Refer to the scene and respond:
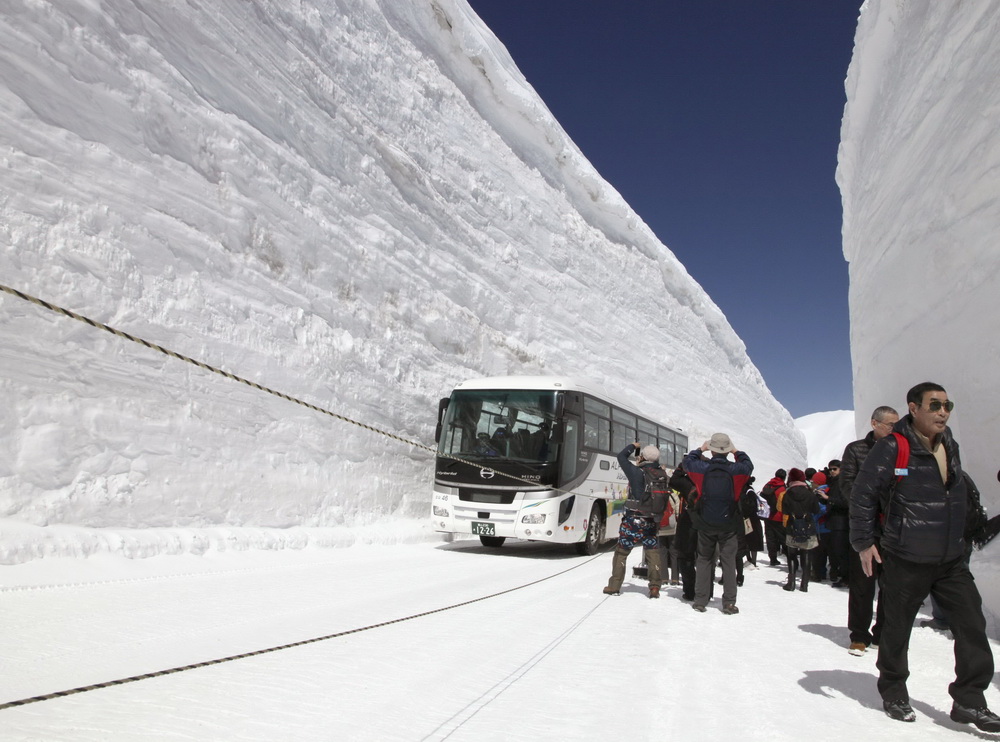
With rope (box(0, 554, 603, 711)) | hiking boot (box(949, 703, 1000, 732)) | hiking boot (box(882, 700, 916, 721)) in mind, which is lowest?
rope (box(0, 554, 603, 711))

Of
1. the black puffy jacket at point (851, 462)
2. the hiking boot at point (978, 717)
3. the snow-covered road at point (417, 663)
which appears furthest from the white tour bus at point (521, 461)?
the hiking boot at point (978, 717)

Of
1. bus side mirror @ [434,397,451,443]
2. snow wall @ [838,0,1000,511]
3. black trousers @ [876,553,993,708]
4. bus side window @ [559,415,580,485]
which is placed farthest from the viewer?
bus side mirror @ [434,397,451,443]

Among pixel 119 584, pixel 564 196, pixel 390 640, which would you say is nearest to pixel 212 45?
pixel 119 584

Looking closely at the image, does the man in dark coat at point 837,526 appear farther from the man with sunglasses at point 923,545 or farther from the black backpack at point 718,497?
the man with sunglasses at point 923,545

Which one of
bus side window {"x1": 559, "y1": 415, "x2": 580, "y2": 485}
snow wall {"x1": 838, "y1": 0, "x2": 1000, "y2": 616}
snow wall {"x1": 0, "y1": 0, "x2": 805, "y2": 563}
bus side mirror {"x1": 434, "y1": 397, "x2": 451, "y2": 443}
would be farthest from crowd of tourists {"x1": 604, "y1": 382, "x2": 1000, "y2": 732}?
snow wall {"x1": 0, "y1": 0, "x2": 805, "y2": 563}

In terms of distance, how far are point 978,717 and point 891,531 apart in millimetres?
872

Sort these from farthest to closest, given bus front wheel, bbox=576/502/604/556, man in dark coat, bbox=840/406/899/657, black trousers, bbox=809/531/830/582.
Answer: bus front wheel, bbox=576/502/604/556 < black trousers, bbox=809/531/830/582 < man in dark coat, bbox=840/406/899/657

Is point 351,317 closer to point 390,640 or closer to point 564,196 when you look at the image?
point 390,640

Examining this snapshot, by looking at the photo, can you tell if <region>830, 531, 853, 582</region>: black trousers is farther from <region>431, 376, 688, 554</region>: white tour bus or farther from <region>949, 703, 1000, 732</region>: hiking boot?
<region>949, 703, 1000, 732</region>: hiking boot

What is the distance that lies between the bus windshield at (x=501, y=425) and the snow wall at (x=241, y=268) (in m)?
2.27

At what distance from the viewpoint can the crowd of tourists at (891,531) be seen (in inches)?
130

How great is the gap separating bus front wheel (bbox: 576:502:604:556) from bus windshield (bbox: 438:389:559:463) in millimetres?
2004

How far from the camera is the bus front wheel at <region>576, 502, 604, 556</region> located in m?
12.0

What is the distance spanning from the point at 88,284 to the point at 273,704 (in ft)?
26.3
